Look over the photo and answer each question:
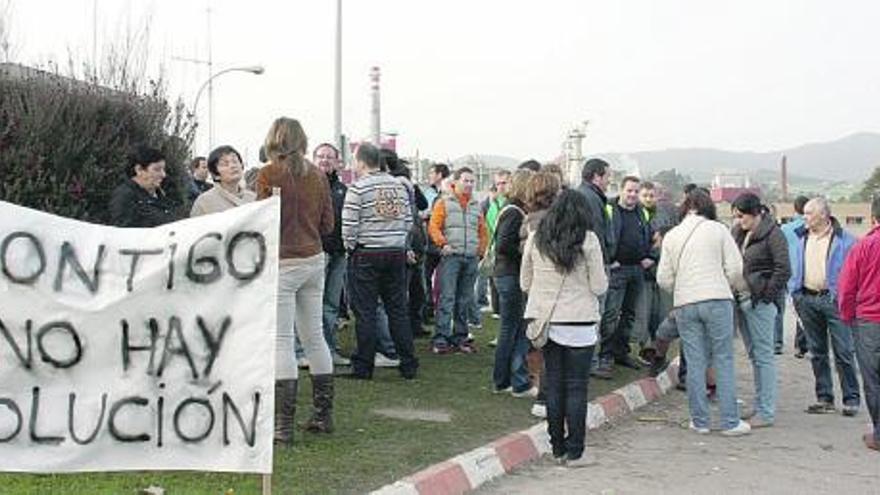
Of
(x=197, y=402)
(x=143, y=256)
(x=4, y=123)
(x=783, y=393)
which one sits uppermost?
(x=4, y=123)

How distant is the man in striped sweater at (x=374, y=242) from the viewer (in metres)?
Result: 8.77

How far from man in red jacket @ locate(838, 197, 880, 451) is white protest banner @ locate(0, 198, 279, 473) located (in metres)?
4.98

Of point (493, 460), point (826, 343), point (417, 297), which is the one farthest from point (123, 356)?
point (417, 297)

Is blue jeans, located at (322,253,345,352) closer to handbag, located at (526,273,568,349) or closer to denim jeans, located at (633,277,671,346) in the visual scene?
handbag, located at (526,273,568,349)

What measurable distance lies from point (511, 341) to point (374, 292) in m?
1.22

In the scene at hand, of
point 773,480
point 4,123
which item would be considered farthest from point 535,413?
point 4,123

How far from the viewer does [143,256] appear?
5.29 metres

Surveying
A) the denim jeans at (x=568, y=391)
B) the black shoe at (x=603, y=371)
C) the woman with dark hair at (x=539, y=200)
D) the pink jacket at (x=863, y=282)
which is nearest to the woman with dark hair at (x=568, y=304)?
the denim jeans at (x=568, y=391)

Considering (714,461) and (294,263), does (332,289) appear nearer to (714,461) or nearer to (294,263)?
(294,263)

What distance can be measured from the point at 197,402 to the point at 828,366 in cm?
654

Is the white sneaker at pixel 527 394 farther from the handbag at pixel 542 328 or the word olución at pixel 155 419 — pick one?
the word olución at pixel 155 419

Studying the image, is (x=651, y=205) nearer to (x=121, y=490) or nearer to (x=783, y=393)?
(x=783, y=393)

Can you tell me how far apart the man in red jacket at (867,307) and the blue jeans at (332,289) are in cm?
427

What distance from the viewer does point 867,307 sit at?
26.9 ft
